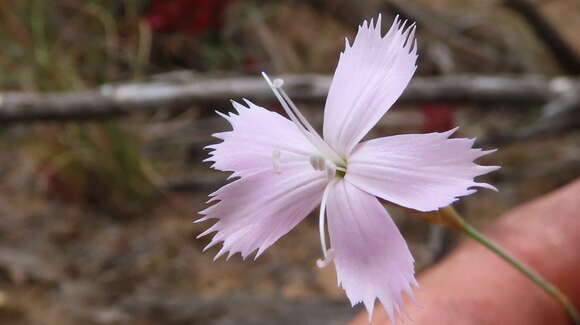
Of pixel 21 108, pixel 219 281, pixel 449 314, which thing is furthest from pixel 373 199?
pixel 219 281

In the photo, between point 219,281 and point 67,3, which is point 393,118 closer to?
point 219,281

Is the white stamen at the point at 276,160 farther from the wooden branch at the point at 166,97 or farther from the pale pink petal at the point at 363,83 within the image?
the wooden branch at the point at 166,97

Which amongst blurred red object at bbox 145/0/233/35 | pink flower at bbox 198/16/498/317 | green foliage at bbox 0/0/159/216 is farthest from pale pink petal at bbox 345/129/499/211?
blurred red object at bbox 145/0/233/35

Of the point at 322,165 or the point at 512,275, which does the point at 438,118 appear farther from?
the point at 322,165

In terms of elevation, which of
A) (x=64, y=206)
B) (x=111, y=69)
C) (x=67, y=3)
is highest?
(x=67, y=3)

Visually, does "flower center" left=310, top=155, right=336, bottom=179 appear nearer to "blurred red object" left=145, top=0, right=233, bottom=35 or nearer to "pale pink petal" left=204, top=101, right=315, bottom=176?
"pale pink petal" left=204, top=101, right=315, bottom=176

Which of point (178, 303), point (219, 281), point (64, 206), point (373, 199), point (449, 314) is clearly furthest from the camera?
point (64, 206)

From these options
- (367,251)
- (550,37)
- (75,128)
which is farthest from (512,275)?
(550,37)
